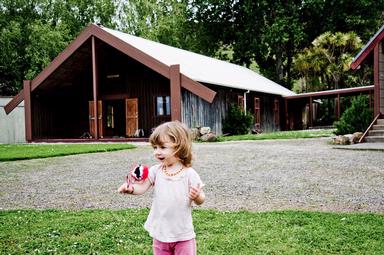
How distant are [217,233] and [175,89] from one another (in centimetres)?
1333

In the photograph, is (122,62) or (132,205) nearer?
(132,205)

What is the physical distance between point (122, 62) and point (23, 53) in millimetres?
18080

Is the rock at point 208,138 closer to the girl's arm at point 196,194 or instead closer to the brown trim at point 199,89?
the brown trim at point 199,89

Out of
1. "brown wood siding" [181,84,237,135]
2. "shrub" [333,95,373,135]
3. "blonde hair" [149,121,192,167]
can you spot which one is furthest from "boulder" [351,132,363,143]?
"blonde hair" [149,121,192,167]

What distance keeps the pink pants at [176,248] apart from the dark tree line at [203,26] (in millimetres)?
33891

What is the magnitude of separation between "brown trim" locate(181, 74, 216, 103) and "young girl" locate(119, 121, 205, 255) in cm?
1263

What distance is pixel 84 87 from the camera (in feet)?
77.7

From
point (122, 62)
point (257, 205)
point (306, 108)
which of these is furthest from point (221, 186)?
point (306, 108)

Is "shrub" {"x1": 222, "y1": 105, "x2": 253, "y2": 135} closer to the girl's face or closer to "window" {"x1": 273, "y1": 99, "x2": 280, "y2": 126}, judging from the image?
"window" {"x1": 273, "y1": 99, "x2": 280, "y2": 126}

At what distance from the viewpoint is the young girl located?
2.60m

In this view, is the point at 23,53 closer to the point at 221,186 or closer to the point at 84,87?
the point at 84,87

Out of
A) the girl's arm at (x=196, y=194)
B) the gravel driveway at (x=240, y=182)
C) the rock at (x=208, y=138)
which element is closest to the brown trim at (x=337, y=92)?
the rock at (x=208, y=138)

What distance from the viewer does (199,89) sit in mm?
15938

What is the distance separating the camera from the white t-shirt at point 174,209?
260 cm
